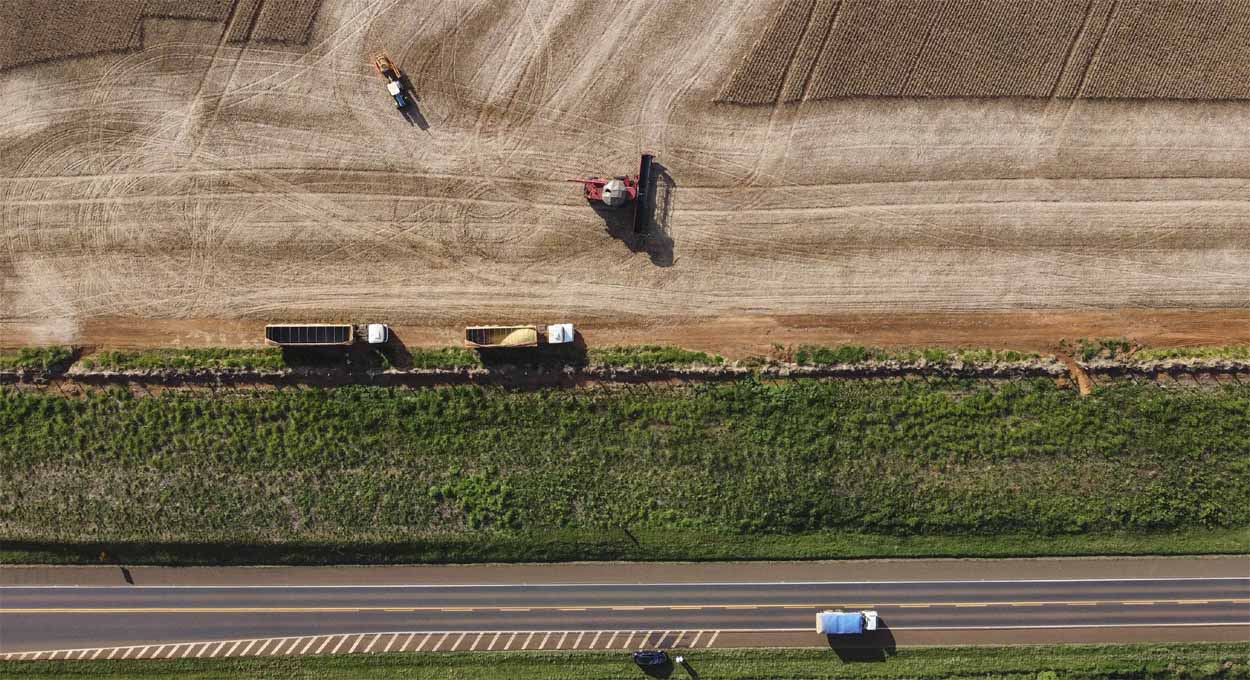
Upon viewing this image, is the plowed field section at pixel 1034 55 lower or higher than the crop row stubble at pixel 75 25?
higher

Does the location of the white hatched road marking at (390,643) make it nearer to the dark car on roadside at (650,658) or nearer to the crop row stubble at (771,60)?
the dark car on roadside at (650,658)

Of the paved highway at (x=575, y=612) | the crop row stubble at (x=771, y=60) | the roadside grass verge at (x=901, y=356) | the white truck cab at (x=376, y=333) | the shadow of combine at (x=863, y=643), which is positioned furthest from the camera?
the crop row stubble at (x=771, y=60)

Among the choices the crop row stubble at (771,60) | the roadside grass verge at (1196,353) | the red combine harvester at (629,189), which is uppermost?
the crop row stubble at (771,60)

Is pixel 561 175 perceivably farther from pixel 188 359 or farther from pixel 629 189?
pixel 188 359

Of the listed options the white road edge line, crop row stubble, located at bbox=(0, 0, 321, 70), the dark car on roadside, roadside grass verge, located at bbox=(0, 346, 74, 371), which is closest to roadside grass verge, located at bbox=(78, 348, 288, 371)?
roadside grass verge, located at bbox=(0, 346, 74, 371)

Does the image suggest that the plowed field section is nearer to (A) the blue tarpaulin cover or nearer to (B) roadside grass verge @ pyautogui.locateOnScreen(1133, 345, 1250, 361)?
(B) roadside grass verge @ pyautogui.locateOnScreen(1133, 345, 1250, 361)

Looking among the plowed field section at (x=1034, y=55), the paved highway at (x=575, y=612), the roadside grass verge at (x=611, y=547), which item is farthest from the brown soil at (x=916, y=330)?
the paved highway at (x=575, y=612)

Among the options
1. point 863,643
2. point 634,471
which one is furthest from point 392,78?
point 863,643
